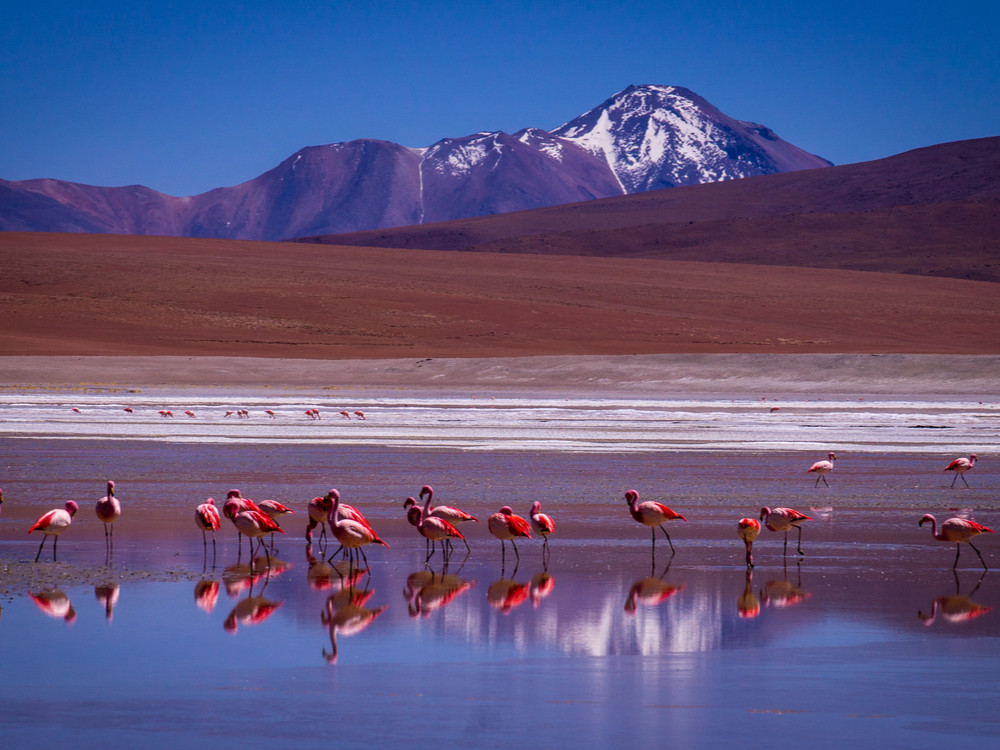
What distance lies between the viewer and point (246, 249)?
81000 mm

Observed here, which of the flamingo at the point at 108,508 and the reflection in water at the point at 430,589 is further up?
the flamingo at the point at 108,508

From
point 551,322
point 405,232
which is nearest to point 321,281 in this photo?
point 551,322

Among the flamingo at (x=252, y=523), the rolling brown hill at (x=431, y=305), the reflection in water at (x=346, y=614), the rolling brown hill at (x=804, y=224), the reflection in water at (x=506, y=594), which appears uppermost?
the rolling brown hill at (x=804, y=224)

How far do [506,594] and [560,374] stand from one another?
31.0 meters

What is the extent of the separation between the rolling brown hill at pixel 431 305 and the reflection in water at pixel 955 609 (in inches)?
1553

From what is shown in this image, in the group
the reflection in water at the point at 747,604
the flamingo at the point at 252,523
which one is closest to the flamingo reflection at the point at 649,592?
the reflection in water at the point at 747,604

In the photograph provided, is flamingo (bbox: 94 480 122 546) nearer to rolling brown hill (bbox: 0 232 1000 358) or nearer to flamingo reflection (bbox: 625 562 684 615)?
flamingo reflection (bbox: 625 562 684 615)

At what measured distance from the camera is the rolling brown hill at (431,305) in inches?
2053

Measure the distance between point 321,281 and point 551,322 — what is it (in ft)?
50.1

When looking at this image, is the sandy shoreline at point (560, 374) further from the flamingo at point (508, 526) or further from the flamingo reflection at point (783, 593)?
the flamingo reflection at point (783, 593)

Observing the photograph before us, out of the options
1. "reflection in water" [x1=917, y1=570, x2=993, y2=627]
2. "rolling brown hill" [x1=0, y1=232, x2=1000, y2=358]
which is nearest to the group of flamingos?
"reflection in water" [x1=917, y1=570, x2=993, y2=627]

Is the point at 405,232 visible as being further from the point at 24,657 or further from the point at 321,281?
the point at 24,657

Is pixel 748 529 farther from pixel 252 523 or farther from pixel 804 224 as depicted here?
pixel 804 224

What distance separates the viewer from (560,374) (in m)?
38.7
